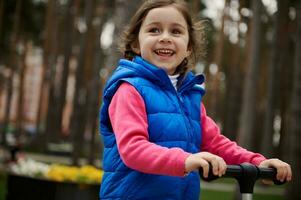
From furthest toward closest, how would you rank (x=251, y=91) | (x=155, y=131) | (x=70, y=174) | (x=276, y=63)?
(x=276, y=63) → (x=251, y=91) → (x=70, y=174) → (x=155, y=131)

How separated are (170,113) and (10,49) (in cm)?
2940

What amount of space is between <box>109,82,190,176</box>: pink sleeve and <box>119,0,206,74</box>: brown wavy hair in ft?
1.17

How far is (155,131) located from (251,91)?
969 cm

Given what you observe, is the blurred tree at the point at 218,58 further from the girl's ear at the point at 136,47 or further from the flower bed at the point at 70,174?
the girl's ear at the point at 136,47

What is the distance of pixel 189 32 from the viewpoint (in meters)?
2.44

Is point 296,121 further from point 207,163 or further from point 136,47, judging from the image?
point 207,163

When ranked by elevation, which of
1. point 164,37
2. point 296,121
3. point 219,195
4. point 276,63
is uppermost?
point 164,37

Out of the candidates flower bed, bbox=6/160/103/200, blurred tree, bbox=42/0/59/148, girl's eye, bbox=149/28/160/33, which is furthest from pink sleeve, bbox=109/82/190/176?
blurred tree, bbox=42/0/59/148

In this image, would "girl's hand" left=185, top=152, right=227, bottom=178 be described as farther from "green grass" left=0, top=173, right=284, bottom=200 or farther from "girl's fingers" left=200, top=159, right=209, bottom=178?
"green grass" left=0, top=173, right=284, bottom=200

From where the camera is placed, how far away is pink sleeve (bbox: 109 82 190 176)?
1845mm

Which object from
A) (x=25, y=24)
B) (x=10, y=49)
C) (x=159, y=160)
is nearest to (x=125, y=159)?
(x=159, y=160)

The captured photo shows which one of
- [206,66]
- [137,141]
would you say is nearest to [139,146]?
[137,141]

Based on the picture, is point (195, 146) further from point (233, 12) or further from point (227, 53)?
point (227, 53)

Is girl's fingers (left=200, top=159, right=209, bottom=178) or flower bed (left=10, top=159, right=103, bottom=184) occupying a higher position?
girl's fingers (left=200, top=159, right=209, bottom=178)
